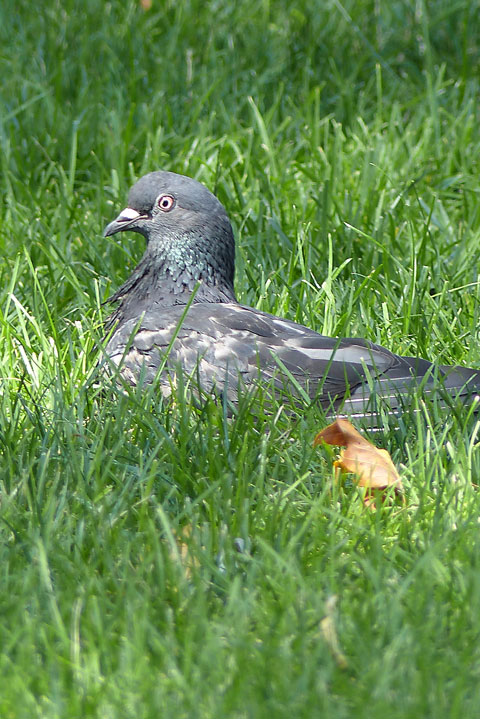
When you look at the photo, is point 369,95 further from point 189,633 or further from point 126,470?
point 189,633

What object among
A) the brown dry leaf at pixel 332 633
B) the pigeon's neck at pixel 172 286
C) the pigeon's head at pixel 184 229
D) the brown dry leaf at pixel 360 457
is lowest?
the brown dry leaf at pixel 360 457

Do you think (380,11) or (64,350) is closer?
(64,350)

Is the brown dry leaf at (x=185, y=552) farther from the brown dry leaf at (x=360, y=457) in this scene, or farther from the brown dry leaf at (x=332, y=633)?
the brown dry leaf at (x=360, y=457)

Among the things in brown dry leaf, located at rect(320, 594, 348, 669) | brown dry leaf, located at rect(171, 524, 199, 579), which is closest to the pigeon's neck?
brown dry leaf, located at rect(171, 524, 199, 579)

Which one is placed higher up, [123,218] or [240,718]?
[123,218]

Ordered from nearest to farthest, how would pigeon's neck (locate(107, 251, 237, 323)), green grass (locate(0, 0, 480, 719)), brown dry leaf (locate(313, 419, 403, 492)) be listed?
1. green grass (locate(0, 0, 480, 719))
2. brown dry leaf (locate(313, 419, 403, 492))
3. pigeon's neck (locate(107, 251, 237, 323))

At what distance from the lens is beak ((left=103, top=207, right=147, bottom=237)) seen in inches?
169

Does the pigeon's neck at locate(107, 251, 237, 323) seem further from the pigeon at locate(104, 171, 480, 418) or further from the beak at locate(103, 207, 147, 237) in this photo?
the beak at locate(103, 207, 147, 237)

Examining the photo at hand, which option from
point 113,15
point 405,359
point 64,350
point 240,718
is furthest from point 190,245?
point 113,15

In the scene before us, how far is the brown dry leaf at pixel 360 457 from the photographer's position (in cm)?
301

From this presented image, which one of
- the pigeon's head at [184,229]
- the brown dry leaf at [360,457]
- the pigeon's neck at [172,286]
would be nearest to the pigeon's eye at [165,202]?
the pigeon's head at [184,229]

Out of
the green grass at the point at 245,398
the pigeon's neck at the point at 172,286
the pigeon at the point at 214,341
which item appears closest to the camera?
the green grass at the point at 245,398

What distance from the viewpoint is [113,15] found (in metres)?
7.03

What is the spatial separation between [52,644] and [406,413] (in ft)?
5.06
